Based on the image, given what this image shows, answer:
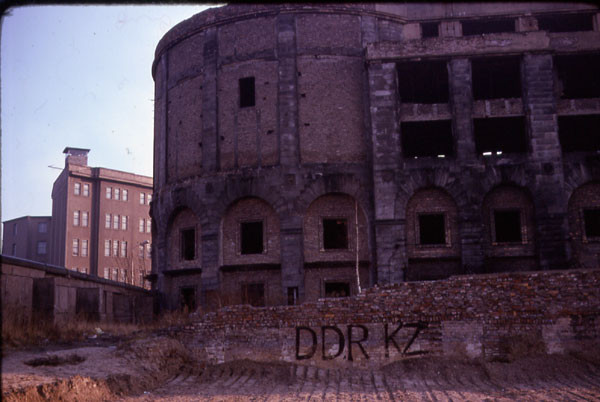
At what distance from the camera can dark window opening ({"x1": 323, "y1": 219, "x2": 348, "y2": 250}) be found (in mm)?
26547

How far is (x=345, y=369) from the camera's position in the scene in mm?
16359

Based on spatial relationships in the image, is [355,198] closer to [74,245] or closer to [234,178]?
[234,178]

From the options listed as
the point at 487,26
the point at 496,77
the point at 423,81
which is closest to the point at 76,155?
the point at 423,81

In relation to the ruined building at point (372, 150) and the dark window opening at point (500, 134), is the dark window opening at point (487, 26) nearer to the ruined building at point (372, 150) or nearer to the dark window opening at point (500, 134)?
the ruined building at point (372, 150)

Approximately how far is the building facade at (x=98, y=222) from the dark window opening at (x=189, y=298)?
81.0 feet

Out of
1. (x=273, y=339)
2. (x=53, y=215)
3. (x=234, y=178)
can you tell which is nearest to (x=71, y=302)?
(x=234, y=178)

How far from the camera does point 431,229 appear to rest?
85.0ft

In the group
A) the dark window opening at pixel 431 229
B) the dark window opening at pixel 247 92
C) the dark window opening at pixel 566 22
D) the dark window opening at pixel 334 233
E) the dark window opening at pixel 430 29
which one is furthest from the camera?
the dark window opening at pixel 430 29

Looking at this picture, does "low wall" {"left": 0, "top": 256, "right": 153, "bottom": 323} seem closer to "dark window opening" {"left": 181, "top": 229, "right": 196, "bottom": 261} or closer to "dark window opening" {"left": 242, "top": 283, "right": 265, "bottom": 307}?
"dark window opening" {"left": 181, "top": 229, "right": 196, "bottom": 261}

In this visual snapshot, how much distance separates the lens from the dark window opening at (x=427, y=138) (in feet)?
90.1

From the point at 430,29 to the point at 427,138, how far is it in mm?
6093

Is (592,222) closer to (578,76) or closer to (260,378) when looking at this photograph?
(578,76)

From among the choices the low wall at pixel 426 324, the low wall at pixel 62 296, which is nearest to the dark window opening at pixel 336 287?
the low wall at pixel 426 324

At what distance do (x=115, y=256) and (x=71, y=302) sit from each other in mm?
34105
